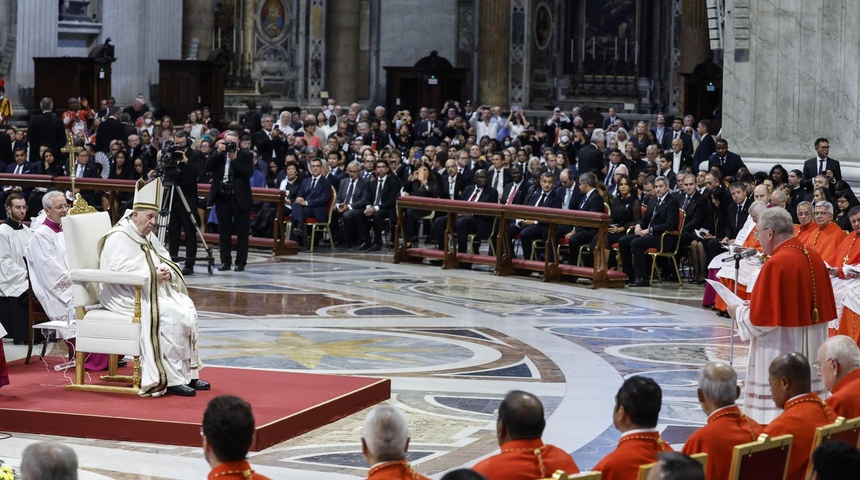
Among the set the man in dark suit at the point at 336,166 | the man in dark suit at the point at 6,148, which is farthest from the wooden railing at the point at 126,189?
the man in dark suit at the point at 6,148

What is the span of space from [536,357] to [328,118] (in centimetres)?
1674

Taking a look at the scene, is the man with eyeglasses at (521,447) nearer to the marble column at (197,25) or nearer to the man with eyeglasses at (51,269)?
the man with eyeglasses at (51,269)

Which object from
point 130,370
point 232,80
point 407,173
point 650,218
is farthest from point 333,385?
point 232,80

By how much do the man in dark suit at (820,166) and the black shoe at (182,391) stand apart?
28.6 feet

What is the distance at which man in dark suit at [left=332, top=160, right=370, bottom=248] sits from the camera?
1945 cm

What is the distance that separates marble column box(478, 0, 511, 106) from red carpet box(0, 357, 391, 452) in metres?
22.4

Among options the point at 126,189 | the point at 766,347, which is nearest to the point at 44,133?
the point at 126,189

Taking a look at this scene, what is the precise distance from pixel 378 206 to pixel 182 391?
10475 mm

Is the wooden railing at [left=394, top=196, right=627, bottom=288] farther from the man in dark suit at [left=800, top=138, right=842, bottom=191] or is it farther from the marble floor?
the man in dark suit at [left=800, top=138, right=842, bottom=191]

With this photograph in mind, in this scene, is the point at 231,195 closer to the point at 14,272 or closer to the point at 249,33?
the point at 14,272

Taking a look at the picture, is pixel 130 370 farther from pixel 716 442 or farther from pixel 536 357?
pixel 716 442

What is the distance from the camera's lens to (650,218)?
16.2 meters

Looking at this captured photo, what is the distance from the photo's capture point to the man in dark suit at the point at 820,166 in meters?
15.7

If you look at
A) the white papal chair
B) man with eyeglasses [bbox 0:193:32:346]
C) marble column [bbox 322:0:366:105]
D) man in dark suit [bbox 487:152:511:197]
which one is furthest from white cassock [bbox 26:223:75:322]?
marble column [bbox 322:0:366:105]
